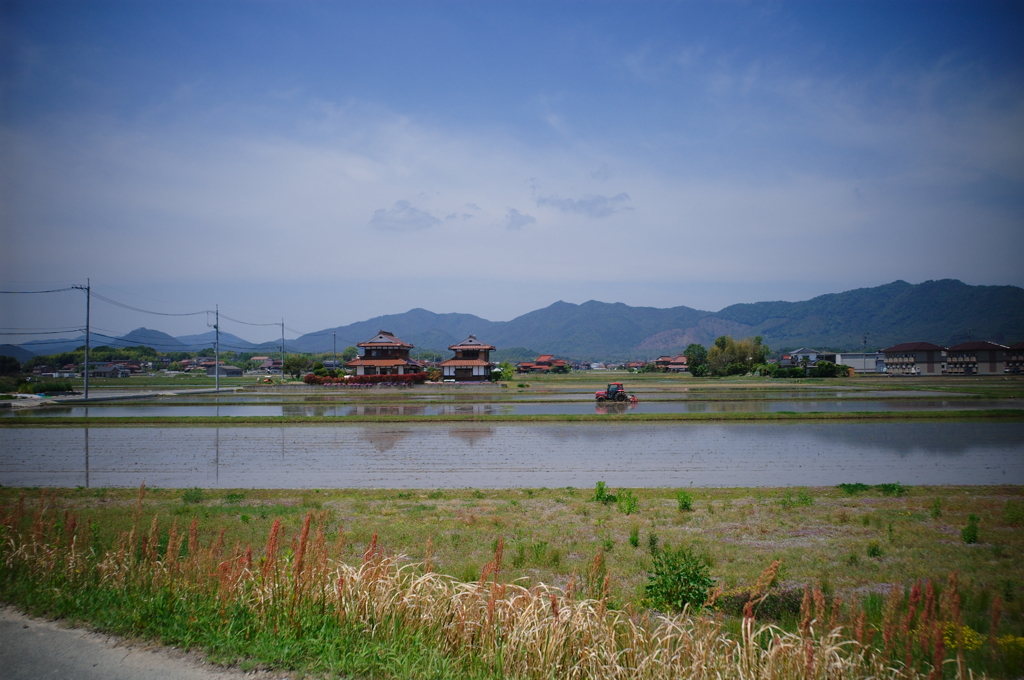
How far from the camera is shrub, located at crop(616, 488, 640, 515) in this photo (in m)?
10.6

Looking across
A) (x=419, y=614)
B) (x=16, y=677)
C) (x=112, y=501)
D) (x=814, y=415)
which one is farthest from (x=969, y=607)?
(x=814, y=415)

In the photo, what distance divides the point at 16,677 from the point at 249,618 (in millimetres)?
1772

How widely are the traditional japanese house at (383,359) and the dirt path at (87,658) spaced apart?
67776mm

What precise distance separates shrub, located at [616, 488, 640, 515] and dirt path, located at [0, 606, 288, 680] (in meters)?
7.63

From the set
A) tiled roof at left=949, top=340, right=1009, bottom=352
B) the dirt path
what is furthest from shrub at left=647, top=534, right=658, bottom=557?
tiled roof at left=949, top=340, right=1009, bottom=352

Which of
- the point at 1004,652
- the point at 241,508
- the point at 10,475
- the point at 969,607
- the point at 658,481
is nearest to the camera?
the point at 1004,652

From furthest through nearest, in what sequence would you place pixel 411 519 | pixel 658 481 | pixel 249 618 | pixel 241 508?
pixel 658 481 → pixel 241 508 → pixel 411 519 → pixel 249 618

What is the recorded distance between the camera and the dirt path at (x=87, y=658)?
4.45 m

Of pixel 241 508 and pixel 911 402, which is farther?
pixel 911 402

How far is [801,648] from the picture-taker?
4211 millimetres

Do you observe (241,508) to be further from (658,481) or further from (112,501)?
(658,481)

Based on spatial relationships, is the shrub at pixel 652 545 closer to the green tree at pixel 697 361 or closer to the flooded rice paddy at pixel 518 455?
the flooded rice paddy at pixel 518 455

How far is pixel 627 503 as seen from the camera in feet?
35.5

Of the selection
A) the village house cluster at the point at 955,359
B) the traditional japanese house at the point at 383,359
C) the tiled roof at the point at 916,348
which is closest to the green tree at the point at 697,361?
the village house cluster at the point at 955,359
